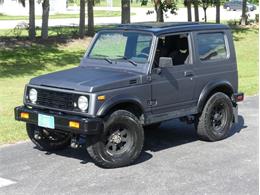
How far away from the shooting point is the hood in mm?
6770

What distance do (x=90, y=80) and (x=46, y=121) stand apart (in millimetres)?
765

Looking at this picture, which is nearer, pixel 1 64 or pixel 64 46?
pixel 1 64

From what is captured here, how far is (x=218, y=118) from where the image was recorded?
8586 millimetres

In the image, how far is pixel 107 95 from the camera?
6.75 metres

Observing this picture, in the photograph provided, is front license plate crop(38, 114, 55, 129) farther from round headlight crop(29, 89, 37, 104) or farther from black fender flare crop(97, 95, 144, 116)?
black fender flare crop(97, 95, 144, 116)

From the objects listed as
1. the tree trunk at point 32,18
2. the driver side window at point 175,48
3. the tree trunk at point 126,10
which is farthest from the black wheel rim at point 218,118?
the tree trunk at point 126,10

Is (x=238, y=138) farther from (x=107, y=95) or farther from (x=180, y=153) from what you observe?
(x=107, y=95)

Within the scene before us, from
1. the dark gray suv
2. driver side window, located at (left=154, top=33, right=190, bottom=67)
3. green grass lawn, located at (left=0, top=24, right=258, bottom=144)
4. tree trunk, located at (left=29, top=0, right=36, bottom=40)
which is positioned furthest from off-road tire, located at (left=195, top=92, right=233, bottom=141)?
tree trunk, located at (left=29, top=0, right=36, bottom=40)

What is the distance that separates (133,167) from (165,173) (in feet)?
1.60

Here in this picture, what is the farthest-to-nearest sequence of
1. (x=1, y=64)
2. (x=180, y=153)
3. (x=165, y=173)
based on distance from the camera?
(x=1, y=64) < (x=180, y=153) < (x=165, y=173)

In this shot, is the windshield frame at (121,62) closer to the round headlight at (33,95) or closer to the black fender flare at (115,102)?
the black fender flare at (115,102)

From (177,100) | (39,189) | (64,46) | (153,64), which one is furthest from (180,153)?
(64,46)

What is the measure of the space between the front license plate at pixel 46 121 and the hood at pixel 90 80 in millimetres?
408

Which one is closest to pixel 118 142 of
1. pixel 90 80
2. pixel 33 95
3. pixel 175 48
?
Answer: pixel 90 80
